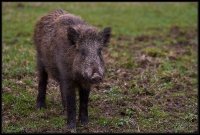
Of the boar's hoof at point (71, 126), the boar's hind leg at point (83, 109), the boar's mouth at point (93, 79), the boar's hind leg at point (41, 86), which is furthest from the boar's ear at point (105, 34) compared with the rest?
the boar's hind leg at point (41, 86)

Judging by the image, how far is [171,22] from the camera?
55.3ft

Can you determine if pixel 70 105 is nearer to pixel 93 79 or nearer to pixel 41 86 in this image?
pixel 93 79

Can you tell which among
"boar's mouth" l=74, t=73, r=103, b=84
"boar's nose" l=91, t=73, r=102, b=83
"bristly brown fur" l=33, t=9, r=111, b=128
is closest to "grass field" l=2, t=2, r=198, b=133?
"bristly brown fur" l=33, t=9, r=111, b=128

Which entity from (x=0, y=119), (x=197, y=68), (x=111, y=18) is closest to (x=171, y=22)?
(x=111, y=18)

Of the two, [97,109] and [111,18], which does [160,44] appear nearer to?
[111,18]

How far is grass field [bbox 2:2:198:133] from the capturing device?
7.95 meters

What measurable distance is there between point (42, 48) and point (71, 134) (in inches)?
65.8

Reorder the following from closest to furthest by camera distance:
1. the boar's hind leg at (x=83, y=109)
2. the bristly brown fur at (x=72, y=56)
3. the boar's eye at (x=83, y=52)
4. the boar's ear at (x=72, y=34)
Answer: the bristly brown fur at (x=72, y=56)
the boar's eye at (x=83, y=52)
the boar's ear at (x=72, y=34)
the boar's hind leg at (x=83, y=109)

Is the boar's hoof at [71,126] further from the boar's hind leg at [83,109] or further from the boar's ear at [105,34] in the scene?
the boar's ear at [105,34]

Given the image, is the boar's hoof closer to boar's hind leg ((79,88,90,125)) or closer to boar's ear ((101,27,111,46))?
boar's hind leg ((79,88,90,125))

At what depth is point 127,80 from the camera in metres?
10.4

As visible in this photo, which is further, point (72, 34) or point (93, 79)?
point (72, 34)

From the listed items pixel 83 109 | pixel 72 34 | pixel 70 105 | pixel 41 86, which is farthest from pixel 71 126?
pixel 41 86

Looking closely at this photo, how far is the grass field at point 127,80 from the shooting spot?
26.1 ft
